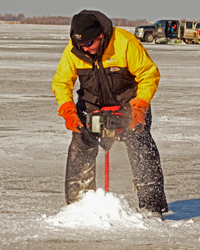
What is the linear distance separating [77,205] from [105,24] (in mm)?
1332

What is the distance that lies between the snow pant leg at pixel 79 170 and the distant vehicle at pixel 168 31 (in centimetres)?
2623

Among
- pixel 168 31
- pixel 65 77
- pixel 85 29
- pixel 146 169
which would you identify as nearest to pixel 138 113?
pixel 146 169

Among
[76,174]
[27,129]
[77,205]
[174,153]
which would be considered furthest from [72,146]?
[27,129]

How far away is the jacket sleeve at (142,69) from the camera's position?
3182 mm

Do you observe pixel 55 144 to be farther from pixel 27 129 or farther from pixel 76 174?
pixel 76 174

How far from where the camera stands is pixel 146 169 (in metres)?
3.41

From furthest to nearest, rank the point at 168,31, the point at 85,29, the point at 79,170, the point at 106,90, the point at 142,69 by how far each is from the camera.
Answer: the point at 168,31 → the point at 79,170 → the point at 106,90 → the point at 142,69 → the point at 85,29

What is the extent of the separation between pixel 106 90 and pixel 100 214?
0.89 meters

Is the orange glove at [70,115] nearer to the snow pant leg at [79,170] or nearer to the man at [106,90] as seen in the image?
the man at [106,90]

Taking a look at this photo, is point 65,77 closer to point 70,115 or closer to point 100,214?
point 70,115

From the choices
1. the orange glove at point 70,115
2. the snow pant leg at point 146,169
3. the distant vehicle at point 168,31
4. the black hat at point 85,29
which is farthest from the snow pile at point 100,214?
the distant vehicle at point 168,31

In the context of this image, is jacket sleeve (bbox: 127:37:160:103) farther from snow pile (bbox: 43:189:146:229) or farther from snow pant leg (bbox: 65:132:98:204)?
snow pile (bbox: 43:189:146:229)

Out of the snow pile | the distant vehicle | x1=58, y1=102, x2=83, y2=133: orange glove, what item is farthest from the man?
the distant vehicle

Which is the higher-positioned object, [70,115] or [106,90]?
[106,90]
